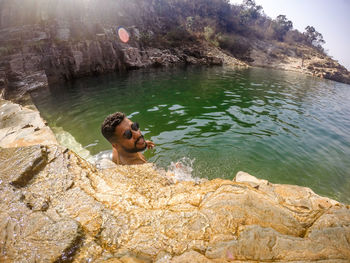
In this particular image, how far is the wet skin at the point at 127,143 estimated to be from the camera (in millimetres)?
3404

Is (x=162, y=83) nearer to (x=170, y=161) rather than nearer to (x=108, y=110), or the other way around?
(x=108, y=110)

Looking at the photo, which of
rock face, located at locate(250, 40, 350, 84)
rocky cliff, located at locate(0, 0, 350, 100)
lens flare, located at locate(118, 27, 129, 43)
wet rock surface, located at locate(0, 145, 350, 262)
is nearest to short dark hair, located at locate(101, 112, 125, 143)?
wet rock surface, located at locate(0, 145, 350, 262)

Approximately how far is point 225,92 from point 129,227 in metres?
11.4

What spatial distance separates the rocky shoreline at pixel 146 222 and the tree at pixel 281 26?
6054cm

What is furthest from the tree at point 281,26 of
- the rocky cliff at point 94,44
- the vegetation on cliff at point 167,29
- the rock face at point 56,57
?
the rock face at point 56,57

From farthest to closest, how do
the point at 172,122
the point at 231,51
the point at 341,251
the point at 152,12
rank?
the point at 231,51 < the point at 152,12 < the point at 172,122 < the point at 341,251

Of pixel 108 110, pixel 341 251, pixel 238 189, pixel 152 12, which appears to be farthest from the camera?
pixel 152 12

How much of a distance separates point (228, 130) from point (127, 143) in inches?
168

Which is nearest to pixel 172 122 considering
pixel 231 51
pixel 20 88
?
pixel 20 88

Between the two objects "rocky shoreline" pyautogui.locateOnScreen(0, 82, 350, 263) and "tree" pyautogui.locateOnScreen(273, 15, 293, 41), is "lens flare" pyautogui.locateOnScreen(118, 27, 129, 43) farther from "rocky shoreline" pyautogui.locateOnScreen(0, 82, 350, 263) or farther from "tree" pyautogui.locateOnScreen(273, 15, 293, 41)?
"tree" pyautogui.locateOnScreen(273, 15, 293, 41)

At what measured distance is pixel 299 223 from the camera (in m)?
1.65

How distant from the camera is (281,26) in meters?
49.7

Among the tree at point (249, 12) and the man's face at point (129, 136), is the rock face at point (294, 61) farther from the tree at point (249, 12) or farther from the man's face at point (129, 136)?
the man's face at point (129, 136)

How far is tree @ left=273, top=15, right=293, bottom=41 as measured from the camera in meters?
48.8
